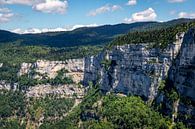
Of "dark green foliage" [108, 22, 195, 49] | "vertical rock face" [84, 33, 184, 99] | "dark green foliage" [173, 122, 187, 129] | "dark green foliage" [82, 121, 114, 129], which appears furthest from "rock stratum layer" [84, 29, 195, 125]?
"dark green foliage" [82, 121, 114, 129]

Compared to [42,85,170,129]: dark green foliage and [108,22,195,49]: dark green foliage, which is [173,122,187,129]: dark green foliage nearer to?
[42,85,170,129]: dark green foliage

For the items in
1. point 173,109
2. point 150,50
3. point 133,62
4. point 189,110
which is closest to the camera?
point 189,110

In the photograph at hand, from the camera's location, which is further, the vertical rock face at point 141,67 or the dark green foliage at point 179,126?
the vertical rock face at point 141,67

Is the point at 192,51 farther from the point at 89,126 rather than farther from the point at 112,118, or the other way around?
the point at 89,126

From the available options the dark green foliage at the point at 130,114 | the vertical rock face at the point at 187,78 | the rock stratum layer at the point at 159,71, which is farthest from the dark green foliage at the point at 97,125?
the vertical rock face at the point at 187,78

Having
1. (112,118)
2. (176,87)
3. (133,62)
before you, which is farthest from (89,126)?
(176,87)

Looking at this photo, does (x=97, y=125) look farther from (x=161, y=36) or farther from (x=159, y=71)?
(x=161, y=36)

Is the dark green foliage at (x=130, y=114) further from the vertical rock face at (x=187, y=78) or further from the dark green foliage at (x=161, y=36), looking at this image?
the dark green foliage at (x=161, y=36)

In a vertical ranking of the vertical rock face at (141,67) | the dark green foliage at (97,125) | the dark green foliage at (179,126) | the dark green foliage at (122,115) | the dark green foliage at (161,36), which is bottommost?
the dark green foliage at (97,125)
